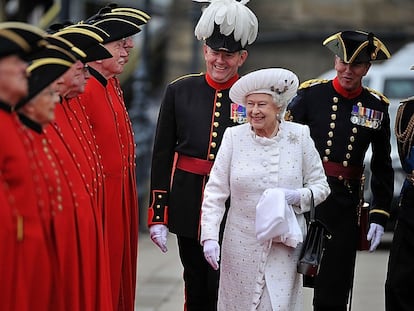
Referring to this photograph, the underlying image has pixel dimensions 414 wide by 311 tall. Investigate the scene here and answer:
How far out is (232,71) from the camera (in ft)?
25.5

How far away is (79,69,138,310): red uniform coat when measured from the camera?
7.36 m

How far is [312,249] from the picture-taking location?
6941 mm

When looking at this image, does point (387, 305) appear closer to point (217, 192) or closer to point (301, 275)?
point (301, 275)

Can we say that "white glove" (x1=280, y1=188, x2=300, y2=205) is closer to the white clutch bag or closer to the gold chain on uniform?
the white clutch bag

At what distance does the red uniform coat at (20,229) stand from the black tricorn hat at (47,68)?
0.18 meters

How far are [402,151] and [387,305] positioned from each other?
0.92 metres

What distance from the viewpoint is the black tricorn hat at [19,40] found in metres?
5.15

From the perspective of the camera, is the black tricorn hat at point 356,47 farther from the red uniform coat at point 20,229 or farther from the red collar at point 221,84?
the red uniform coat at point 20,229

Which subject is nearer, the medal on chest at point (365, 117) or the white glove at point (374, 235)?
the medal on chest at point (365, 117)

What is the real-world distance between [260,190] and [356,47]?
1.46 metres

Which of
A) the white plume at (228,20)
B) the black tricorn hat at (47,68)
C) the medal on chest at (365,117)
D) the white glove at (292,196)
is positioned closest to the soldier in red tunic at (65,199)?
the black tricorn hat at (47,68)

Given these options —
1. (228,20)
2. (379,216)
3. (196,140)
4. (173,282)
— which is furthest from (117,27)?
(173,282)

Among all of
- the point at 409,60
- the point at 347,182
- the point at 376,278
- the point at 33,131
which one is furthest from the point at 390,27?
the point at 33,131

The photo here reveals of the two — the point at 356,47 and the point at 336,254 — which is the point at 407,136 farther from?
the point at 336,254
